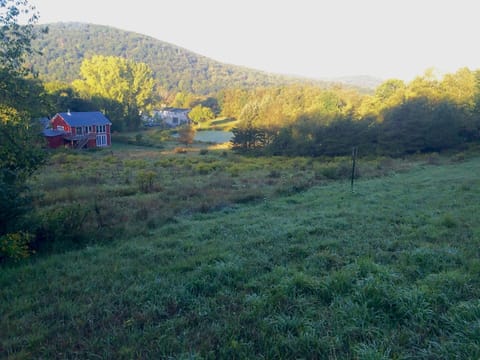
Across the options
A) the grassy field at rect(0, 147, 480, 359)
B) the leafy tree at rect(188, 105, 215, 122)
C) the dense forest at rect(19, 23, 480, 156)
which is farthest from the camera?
the leafy tree at rect(188, 105, 215, 122)

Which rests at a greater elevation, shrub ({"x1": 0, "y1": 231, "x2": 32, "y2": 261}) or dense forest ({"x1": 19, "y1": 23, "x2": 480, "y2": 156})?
dense forest ({"x1": 19, "y1": 23, "x2": 480, "y2": 156})

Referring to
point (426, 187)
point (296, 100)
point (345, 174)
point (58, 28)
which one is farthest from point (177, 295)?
point (58, 28)

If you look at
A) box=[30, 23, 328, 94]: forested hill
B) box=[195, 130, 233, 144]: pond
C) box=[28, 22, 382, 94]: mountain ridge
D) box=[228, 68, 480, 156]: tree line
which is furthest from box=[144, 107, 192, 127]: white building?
box=[28, 22, 382, 94]: mountain ridge

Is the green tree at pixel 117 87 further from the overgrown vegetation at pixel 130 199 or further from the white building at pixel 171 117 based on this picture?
the overgrown vegetation at pixel 130 199

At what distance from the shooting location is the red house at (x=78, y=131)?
149ft

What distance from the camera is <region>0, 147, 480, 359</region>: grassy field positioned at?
4020 mm

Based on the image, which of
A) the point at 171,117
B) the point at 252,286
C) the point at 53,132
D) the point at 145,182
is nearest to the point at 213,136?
the point at 53,132

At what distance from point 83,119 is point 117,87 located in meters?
18.1

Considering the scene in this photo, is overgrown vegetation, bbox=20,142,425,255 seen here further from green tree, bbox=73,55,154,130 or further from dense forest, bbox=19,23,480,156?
green tree, bbox=73,55,154,130

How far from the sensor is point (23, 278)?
6.13m

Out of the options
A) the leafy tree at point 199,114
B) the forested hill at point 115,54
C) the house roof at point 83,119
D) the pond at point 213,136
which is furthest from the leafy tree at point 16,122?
the forested hill at point 115,54

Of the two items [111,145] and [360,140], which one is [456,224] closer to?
[360,140]

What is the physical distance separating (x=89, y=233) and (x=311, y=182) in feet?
38.2

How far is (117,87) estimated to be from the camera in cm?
6438
